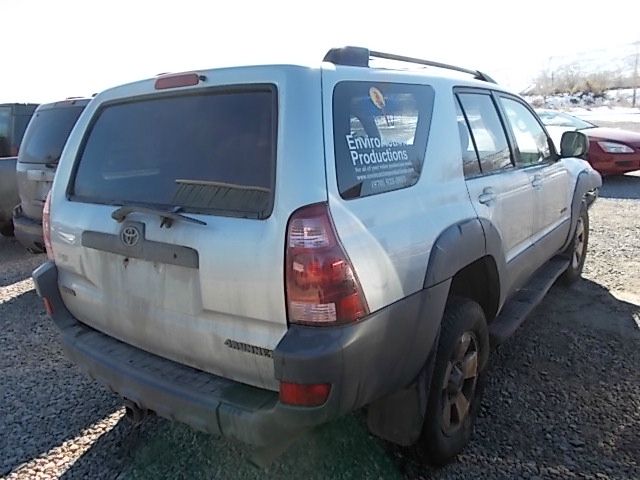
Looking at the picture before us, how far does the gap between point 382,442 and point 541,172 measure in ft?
7.23

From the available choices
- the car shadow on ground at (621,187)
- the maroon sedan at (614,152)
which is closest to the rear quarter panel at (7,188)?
the maroon sedan at (614,152)

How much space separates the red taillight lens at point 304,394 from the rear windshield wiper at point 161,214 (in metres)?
0.69

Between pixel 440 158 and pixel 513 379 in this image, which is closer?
pixel 440 158

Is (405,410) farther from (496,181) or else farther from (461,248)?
(496,181)

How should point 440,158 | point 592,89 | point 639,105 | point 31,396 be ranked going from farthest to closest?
point 592,89
point 639,105
point 31,396
point 440,158

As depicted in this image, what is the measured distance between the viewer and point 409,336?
7.08 ft

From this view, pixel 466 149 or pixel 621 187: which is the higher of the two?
pixel 466 149

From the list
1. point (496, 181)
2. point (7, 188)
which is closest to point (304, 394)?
point (496, 181)

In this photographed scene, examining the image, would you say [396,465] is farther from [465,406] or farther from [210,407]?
[210,407]

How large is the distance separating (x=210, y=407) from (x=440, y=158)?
4.89ft

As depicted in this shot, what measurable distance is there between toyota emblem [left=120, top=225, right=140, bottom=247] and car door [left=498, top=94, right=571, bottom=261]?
2.45 meters

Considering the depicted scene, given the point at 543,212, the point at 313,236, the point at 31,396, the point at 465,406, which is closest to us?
the point at 313,236

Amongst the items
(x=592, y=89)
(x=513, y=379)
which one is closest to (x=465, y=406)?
(x=513, y=379)

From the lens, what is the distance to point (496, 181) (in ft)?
10.00
